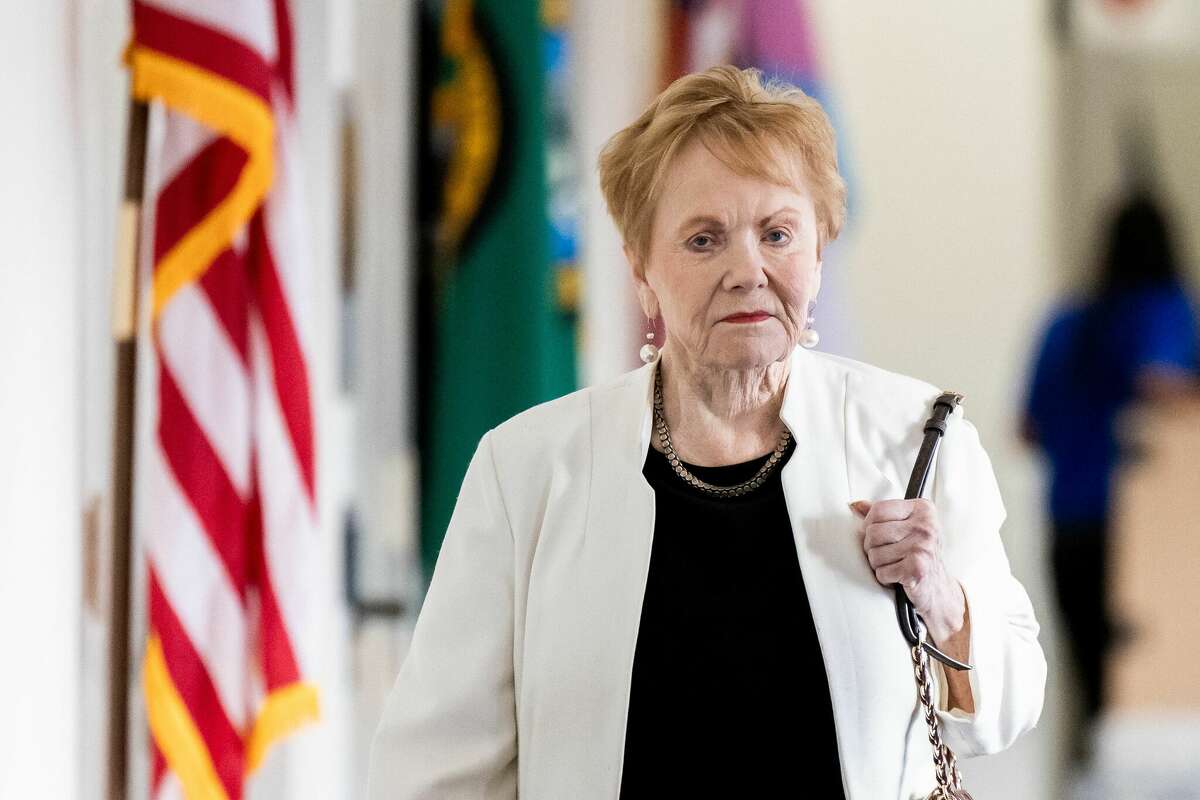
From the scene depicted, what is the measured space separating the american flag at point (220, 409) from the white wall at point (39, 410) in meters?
0.11

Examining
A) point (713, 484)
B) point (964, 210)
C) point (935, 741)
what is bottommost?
point (935, 741)

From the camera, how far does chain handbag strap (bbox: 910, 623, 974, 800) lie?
95 cm

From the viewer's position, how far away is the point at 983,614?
967 mm

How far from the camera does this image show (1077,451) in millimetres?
1892

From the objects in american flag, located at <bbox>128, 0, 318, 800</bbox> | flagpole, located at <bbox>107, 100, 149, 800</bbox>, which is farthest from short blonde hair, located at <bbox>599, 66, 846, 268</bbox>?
flagpole, located at <bbox>107, 100, 149, 800</bbox>

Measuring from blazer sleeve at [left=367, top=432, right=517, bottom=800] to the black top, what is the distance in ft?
0.40

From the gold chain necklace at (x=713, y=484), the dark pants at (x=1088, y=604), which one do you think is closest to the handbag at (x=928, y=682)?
the gold chain necklace at (x=713, y=484)

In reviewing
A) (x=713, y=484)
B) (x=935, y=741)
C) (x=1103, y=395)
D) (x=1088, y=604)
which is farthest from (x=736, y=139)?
(x=1088, y=604)

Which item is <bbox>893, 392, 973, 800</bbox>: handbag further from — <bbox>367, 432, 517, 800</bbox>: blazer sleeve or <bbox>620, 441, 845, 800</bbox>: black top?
<bbox>367, 432, 517, 800</bbox>: blazer sleeve

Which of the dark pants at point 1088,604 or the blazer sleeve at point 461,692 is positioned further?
the dark pants at point 1088,604

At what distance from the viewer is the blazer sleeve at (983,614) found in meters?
0.96

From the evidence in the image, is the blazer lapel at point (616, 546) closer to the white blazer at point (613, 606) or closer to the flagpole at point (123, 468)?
the white blazer at point (613, 606)

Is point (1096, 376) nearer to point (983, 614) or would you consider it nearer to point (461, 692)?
point (983, 614)

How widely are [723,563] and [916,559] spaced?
6.5 inches
